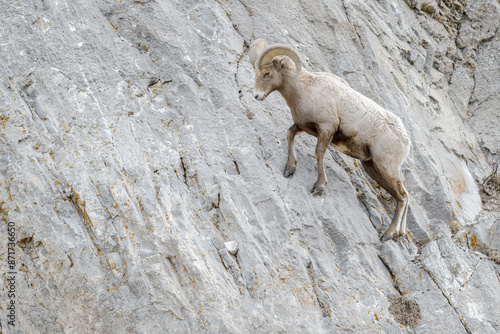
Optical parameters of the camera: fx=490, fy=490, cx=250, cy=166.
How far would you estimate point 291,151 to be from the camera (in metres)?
10.0

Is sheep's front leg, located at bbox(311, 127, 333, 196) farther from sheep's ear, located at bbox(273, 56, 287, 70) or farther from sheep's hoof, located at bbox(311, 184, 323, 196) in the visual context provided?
sheep's ear, located at bbox(273, 56, 287, 70)

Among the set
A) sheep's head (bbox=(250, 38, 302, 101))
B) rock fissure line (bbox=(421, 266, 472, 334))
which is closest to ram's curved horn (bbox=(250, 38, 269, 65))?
sheep's head (bbox=(250, 38, 302, 101))

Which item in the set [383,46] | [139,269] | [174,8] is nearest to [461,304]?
[139,269]

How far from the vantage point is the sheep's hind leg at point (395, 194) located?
1000cm

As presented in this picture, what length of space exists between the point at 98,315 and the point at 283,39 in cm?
808

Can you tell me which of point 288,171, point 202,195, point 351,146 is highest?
point 351,146

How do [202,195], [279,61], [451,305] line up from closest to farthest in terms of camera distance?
[202,195] < [451,305] < [279,61]

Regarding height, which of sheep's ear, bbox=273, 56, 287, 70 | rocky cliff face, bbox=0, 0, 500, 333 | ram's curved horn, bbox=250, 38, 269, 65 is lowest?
rocky cliff face, bbox=0, 0, 500, 333

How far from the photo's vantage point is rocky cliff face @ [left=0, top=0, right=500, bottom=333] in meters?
7.59

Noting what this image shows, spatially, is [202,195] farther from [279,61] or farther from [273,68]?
[279,61]

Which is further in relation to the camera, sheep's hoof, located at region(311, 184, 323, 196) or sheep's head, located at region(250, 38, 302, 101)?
sheep's hoof, located at region(311, 184, 323, 196)

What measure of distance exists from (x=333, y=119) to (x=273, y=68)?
5.18 ft

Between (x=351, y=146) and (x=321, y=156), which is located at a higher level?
(x=351, y=146)

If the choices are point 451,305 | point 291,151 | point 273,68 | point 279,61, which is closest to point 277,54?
point 279,61
